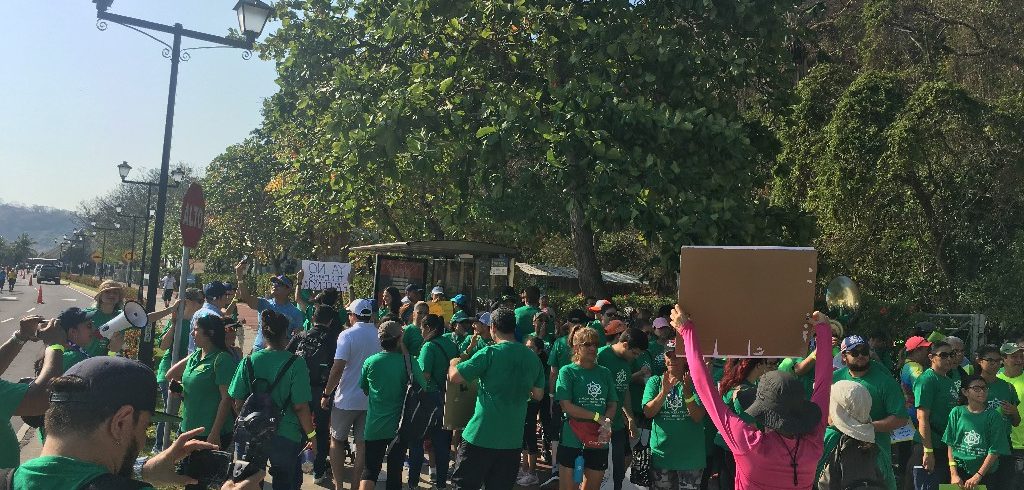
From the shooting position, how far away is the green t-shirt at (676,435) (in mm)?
6227

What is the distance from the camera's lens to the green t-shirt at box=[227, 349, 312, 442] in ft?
19.4

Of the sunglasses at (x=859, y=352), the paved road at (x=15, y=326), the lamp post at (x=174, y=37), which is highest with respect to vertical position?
the lamp post at (x=174, y=37)

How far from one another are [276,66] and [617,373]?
9.96 m

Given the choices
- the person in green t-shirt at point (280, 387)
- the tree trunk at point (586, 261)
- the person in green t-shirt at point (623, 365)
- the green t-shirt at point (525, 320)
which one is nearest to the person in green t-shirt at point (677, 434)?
the person in green t-shirt at point (623, 365)

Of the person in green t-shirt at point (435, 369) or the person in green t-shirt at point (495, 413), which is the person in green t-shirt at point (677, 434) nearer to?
the person in green t-shirt at point (495, 413)

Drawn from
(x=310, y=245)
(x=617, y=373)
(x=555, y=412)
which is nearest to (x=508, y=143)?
(x=555, y=412)

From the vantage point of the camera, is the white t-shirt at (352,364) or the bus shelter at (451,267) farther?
the bus shelter at (451,267)

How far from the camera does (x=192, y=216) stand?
321 inches

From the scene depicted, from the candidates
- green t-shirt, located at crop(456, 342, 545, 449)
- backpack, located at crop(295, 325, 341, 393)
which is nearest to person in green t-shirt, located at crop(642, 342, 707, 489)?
green t-shirt, located at crop(456, 342, 545, 449)

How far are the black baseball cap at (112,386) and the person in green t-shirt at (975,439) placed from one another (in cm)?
641

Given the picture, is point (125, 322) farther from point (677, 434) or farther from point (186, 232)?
point (677, 434)

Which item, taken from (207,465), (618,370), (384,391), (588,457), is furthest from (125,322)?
(207,465)

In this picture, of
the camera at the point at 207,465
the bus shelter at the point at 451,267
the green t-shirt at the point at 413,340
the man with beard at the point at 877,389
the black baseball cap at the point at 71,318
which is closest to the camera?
the camera at the point at 207,465

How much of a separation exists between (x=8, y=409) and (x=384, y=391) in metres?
3.38
